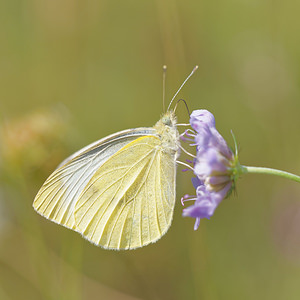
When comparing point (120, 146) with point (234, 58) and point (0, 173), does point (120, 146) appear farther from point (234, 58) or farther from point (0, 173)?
point (234, 58)

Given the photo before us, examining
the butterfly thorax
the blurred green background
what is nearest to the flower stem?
the butterfly thorax

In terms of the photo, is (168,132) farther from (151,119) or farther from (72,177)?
(151,119)

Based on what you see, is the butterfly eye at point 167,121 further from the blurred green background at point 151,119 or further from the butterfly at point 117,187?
the blurred green background at point 151,119

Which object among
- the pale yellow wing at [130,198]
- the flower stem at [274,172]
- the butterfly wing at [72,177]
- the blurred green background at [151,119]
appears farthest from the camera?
the blurred green background at [151,119]

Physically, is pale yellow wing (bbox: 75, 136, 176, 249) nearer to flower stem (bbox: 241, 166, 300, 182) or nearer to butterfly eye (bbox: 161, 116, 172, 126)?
butterfly eye (bbox: 161, 116, 172, 126)

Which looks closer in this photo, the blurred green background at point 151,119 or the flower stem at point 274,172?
the flower stem at point 274,172

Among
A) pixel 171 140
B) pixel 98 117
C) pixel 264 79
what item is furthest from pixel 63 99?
pixel 171 140

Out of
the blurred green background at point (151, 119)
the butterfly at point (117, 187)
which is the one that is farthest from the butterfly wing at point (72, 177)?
the blurred green background at point (151, 119)

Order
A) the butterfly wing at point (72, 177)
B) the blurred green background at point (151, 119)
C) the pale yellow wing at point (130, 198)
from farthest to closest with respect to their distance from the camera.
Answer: the blurred green background at point (151, 119)
the butterfly wing at point (72, 177)
the pale yellow wing at point (130, 198)
